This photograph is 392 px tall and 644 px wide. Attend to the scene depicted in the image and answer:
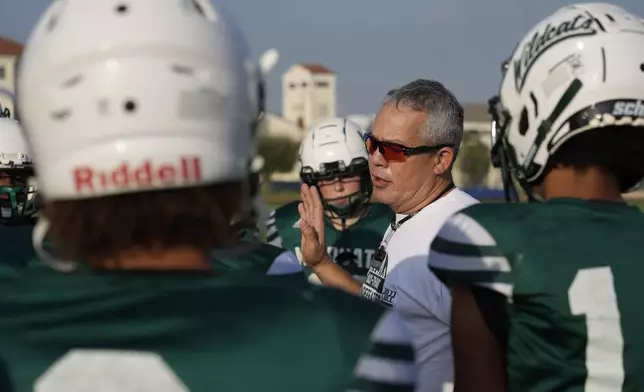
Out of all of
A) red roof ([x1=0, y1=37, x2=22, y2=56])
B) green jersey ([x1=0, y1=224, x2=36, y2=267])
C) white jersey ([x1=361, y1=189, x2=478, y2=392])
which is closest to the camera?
green jersey ([x1=0, y1=224, x2=36, y2=267])

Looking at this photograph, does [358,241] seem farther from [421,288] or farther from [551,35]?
[551,35]

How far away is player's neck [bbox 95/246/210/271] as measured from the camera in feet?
5.22

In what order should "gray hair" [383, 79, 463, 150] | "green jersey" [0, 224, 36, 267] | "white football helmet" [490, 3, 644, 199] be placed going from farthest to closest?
"gray hair" [383, 79, 463, 150], "white football helmet" [490, 3, 644, 199], "green jersey" [0, 224, 36, 267]

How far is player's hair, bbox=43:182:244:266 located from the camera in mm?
1582

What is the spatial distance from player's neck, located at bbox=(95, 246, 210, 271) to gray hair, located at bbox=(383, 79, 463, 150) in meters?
2.12

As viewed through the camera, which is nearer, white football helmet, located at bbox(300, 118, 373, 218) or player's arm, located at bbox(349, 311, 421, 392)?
player's arm, located at bbox(349, 311, 421, 392)

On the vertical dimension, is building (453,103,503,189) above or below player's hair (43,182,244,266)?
below

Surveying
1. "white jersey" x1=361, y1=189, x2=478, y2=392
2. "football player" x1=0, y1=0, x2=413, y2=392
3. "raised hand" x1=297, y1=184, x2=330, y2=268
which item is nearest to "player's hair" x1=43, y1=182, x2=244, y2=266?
"football player" x1=0, y1=0, x2=413, y2=392

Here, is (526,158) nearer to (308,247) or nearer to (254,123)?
(254,123)

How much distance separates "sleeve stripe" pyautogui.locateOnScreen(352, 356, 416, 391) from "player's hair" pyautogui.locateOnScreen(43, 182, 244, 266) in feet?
1.23

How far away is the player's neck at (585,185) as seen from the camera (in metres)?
2.29

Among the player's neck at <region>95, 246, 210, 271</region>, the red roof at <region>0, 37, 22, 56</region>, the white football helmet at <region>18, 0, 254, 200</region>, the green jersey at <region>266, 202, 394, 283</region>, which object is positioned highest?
the white football helmet at <region>18, 0, 254, 200</region>

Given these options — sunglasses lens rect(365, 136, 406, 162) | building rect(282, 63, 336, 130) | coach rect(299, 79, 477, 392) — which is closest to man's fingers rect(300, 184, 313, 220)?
coach rect(299, 79, 477, 392)

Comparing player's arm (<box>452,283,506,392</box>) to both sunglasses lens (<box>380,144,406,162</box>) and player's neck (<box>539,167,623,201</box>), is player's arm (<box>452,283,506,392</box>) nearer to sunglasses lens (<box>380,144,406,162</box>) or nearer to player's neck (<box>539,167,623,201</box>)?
player's neck (<box>539,167,623,201</box>)
